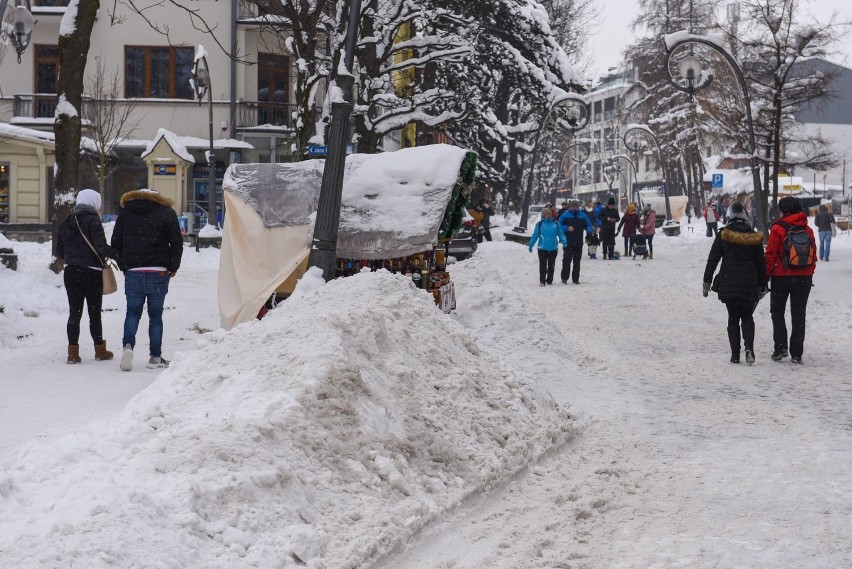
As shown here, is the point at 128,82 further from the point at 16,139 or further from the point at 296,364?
the point at 296,364

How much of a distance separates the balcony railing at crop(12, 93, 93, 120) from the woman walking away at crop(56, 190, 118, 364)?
31438 millimetres

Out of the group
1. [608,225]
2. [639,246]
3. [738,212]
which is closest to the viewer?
[738,212]

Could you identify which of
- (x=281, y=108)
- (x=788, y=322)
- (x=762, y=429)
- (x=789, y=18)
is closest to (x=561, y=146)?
(x=281, y=108)

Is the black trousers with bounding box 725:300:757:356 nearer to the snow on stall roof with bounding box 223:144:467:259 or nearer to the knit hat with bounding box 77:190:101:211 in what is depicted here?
the snow on stall roof with bounding box 223:144:467:259

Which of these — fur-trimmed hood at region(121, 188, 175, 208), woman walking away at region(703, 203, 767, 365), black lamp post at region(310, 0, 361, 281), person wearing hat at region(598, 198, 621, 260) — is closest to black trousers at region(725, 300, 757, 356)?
woman walking away at region(703, 203, 767, 365)

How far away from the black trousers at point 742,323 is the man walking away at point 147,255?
5566 mm

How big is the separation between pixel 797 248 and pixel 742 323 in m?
0.96

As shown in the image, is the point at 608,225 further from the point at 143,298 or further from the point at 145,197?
the point at 143,298

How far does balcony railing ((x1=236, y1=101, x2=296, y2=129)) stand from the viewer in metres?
41.0

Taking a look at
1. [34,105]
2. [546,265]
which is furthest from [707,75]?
[34,105]

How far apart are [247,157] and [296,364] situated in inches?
1408

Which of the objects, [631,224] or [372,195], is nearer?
[372,195]

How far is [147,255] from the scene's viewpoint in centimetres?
1055

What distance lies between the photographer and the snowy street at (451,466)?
15.2 feet
